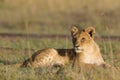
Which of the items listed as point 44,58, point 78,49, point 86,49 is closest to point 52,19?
point 44,58

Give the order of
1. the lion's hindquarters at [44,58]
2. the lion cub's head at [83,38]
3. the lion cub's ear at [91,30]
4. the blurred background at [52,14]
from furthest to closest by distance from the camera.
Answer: the blurred background at [52,14], the lion's hindquarters at [44,58], the lion cub's ear at [91,30], the lion cub's head at [83,38]

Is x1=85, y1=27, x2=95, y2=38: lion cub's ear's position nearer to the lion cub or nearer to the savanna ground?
the lion cub

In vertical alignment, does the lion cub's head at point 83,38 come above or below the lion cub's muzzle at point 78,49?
above

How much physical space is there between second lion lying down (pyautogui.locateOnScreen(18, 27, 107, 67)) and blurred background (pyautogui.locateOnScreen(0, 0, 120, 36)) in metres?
12.6

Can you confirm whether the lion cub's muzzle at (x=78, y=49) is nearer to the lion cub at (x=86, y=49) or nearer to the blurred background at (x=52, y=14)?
the lion cub at (x=86, y=49)

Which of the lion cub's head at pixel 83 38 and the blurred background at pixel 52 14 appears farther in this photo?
the blurred background at pixel 52 14

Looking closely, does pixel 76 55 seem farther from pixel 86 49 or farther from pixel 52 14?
pixel 52 14

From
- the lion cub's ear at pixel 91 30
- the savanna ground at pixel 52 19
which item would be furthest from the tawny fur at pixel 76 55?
the savanna ground at pixel 52 19

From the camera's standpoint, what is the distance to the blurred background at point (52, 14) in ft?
82.4

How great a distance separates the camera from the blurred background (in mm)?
25109

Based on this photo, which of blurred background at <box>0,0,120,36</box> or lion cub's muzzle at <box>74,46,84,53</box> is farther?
blurred background at <box>0,0,120,36</box>

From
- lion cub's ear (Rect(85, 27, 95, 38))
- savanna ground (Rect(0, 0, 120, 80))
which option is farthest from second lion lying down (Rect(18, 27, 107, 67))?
savanna ground (Rect(0, 0, 120, 80))

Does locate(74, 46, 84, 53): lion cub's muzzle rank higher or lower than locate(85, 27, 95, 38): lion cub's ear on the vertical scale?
lower

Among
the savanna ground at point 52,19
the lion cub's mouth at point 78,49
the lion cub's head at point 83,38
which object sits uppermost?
the lion cub's head at point 83,38
